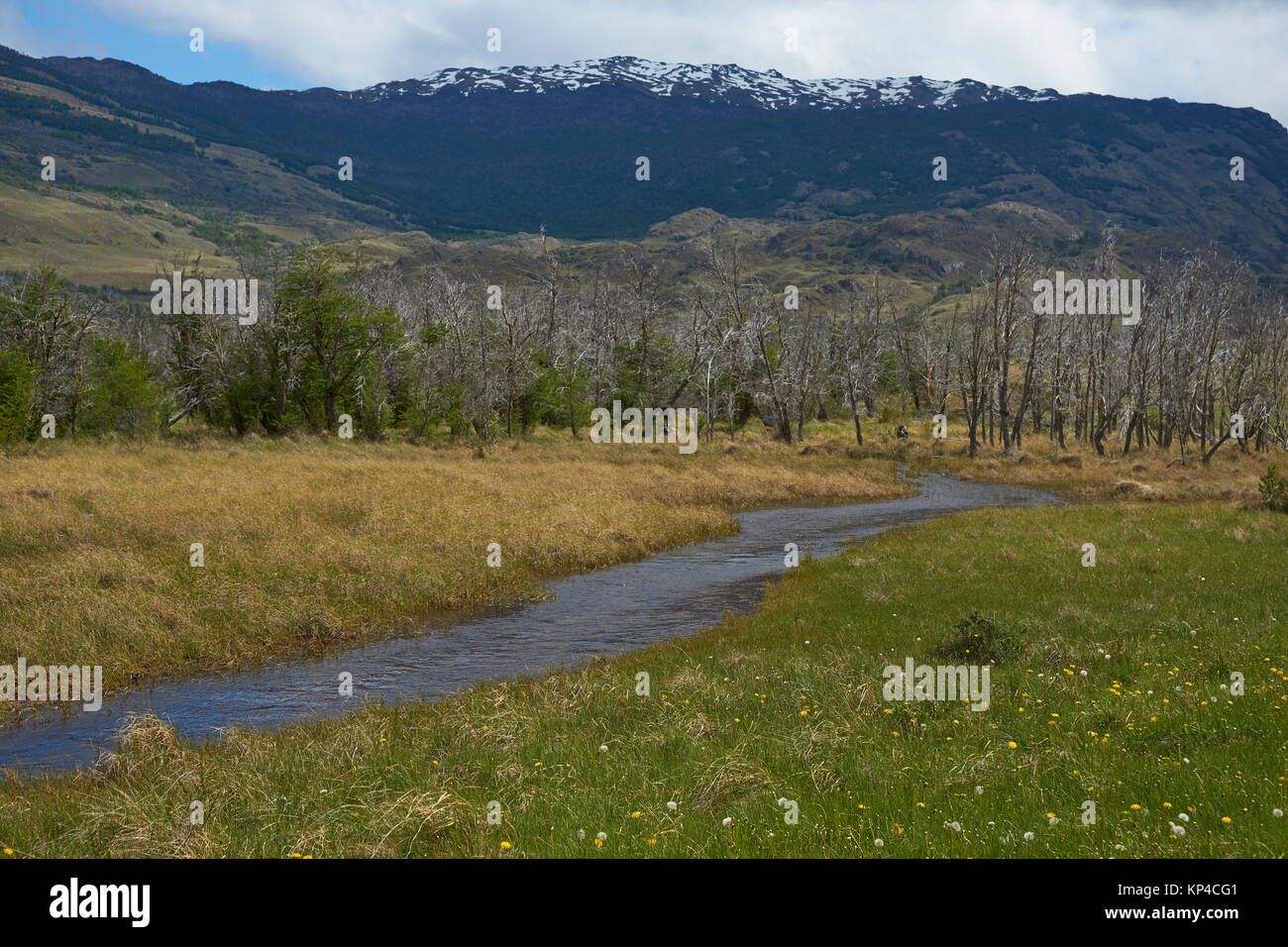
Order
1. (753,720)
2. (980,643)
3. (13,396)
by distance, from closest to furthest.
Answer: (753,720) < (980,643) < (13,396)

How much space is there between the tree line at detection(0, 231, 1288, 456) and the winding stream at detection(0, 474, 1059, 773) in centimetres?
2987

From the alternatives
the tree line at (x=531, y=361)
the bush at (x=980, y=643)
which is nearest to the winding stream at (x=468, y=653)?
the bush at (x=980, y=643)

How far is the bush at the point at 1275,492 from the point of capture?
2777cm

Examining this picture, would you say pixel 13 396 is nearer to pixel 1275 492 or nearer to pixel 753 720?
pixel 753 720

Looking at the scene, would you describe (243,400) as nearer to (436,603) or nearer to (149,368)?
(149,368)

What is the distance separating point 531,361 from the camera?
60906 mm

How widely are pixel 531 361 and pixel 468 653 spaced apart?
45.6 m

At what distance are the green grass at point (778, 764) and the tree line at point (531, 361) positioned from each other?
39.3 metres

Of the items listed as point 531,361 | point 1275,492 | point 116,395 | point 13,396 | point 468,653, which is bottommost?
point 468,653

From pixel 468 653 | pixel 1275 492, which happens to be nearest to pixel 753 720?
pixel 468 653

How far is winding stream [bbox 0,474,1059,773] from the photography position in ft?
42.2

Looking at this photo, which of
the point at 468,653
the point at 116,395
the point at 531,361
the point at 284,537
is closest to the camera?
the point at 468,653

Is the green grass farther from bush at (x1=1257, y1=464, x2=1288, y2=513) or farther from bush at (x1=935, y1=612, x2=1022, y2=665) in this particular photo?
bush at (x1=1257, y1=464, x2=1288, y2=513)
